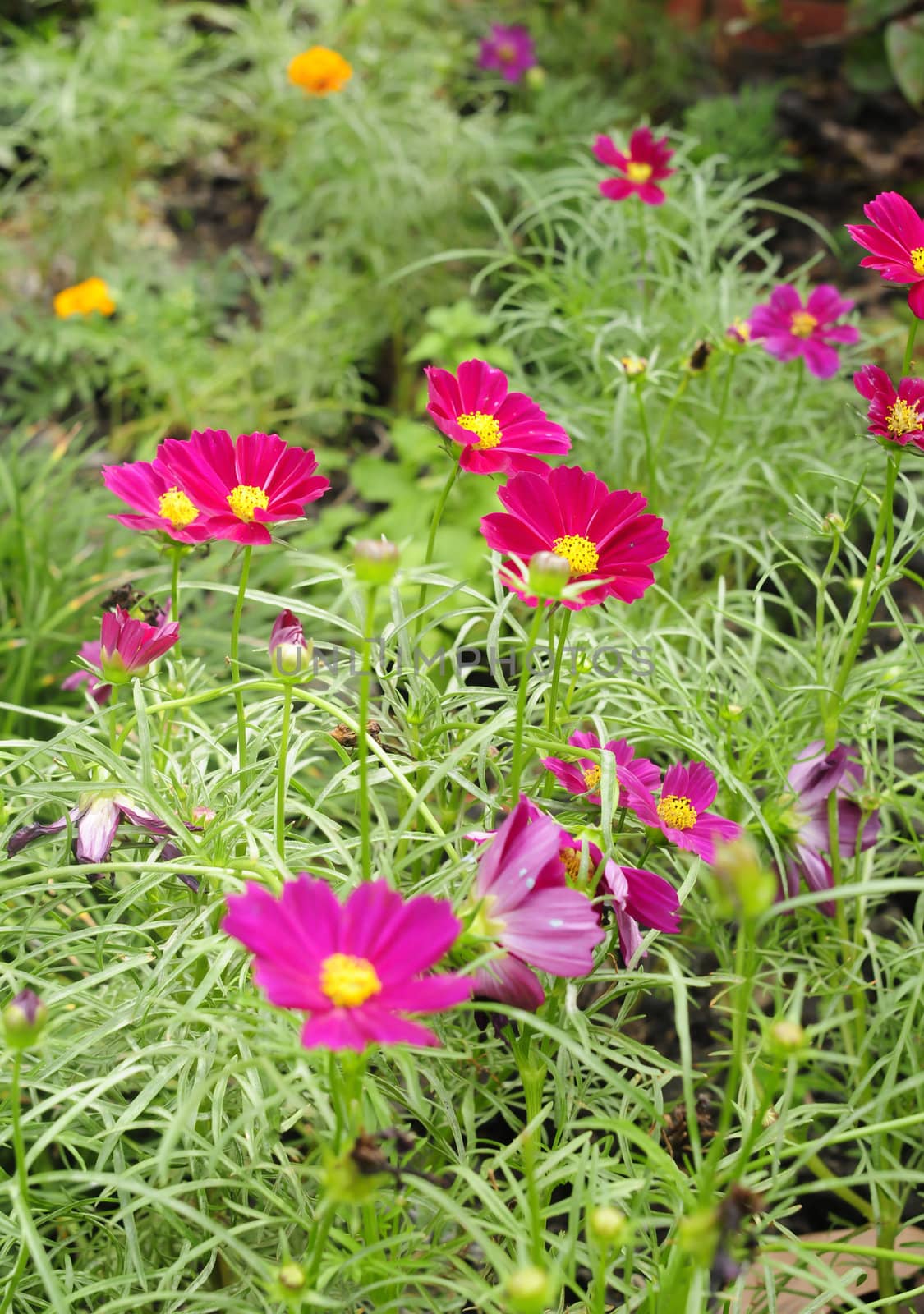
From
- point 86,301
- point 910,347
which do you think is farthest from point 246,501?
point 86,301

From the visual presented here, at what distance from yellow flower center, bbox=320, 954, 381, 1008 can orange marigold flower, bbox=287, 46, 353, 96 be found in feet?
6.14

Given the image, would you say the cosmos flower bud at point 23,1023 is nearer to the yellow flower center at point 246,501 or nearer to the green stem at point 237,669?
the green stem at point 237,669

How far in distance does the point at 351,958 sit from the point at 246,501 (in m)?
0.32

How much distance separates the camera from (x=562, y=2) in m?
2.83

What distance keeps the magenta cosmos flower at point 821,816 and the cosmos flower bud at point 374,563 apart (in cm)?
42

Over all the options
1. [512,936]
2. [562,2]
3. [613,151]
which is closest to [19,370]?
[613,151]

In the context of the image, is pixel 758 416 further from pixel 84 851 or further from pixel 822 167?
pixel 822 167

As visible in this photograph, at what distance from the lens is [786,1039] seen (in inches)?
18.4

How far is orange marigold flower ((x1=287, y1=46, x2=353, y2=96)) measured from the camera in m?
2.01

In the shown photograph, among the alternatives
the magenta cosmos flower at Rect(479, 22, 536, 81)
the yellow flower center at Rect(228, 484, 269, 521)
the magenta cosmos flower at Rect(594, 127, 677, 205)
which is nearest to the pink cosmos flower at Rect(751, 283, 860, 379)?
the magenta cosmos flower at Rect(594, 127, 677, 205)

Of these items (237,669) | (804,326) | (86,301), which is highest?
(237,669)

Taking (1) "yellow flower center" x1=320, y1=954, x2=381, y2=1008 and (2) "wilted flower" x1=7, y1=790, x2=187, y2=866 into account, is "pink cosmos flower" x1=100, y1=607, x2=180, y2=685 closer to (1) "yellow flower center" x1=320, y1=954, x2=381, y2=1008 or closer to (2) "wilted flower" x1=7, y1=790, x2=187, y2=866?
(2) "wilted flower" x1=7, y1=790, x2=187, y2=866

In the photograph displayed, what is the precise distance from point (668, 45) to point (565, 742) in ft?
8.07

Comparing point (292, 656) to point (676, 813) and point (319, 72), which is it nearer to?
point (676, 813)
